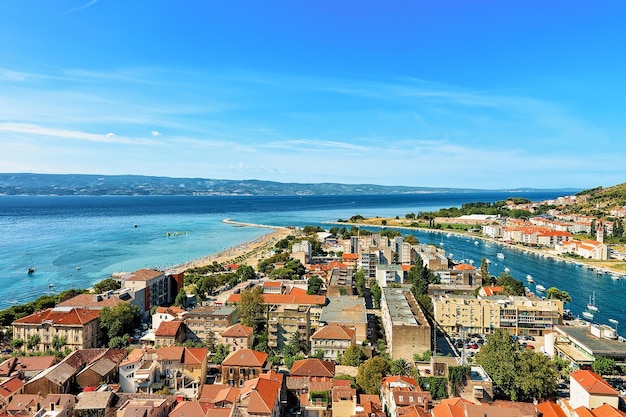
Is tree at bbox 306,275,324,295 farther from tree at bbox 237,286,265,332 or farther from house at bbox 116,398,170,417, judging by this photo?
house at bbox 116,398,170,417

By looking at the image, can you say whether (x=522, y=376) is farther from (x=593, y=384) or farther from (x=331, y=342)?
(x=331, y=342)

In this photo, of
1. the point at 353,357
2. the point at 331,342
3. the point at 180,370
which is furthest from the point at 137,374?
the point at 353,357

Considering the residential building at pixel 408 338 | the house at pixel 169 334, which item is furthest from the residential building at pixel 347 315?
the house at pixel 169 334

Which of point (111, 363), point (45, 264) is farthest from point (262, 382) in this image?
point (45, 264)

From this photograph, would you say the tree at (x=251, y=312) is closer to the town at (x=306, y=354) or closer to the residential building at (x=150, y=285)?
the town at (x=306, y=354)

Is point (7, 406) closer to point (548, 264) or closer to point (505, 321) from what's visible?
point (505, 321)
